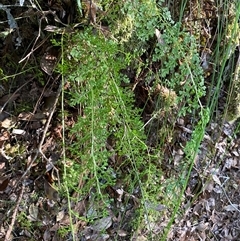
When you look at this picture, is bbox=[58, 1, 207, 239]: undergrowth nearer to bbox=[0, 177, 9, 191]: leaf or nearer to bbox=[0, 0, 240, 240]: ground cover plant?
bbox=[0, 0, 240, 240]: ground cover plant

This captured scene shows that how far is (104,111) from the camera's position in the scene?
87 cm

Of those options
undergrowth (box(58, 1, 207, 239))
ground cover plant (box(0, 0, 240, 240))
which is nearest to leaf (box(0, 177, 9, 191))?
ground cover plant (box(0, 0, 240, 240))

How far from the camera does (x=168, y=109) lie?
1.16 meters

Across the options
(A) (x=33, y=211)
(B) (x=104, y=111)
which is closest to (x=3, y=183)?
(A) (x=33, y=211)

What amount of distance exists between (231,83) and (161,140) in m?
0.29

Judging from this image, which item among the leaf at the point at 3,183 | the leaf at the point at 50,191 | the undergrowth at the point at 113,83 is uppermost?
the undergrowth at the point at 113,83

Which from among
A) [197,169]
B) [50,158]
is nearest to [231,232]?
[197,169]

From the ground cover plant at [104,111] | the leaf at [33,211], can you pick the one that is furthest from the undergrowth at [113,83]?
the leaf at [33,211]

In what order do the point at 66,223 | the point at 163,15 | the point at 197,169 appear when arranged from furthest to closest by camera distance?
the point at 197,169, the point at 66,223, the point at 163,15

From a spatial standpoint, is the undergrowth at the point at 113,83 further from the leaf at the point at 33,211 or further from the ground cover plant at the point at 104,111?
the leaf at the point at 33,211

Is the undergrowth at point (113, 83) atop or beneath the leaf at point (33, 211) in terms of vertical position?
atop

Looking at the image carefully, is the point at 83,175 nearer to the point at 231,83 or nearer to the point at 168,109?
the point at 168,109

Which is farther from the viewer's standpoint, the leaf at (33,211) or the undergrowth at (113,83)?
the leaf at (33,211)

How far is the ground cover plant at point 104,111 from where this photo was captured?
0.90 m
